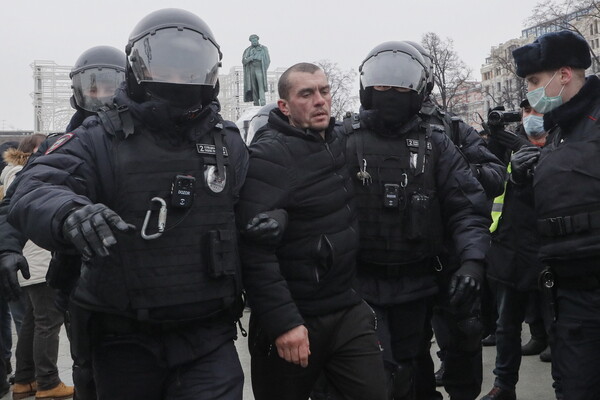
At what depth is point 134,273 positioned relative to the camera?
2375mm

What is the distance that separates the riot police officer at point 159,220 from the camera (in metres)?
2.38

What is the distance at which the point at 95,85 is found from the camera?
3.84 meters

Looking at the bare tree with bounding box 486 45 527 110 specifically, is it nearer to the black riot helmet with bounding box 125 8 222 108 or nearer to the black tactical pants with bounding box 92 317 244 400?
the black riot helmet with bounding box 125 8 222 108

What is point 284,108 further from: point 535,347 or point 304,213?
point 535,347

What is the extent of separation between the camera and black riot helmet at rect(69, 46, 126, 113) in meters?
3.78

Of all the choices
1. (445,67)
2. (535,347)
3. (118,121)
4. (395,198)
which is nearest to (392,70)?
(395,198)

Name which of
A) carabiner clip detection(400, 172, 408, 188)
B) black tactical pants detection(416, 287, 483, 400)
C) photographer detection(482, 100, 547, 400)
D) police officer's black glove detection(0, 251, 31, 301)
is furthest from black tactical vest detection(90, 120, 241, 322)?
photographer detection(482, 100, 547, 400)

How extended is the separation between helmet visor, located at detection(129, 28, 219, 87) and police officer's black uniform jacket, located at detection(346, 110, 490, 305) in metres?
1.18

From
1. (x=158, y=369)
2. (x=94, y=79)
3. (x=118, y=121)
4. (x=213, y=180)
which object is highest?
(x=94, y=79)

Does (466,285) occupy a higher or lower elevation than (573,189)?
lower

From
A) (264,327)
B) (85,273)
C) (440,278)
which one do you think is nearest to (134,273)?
(85,273)

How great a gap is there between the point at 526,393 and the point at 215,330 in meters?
3.05

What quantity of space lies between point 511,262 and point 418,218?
1.44 m

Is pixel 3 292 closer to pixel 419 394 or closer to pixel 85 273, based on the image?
pixel 85 273
